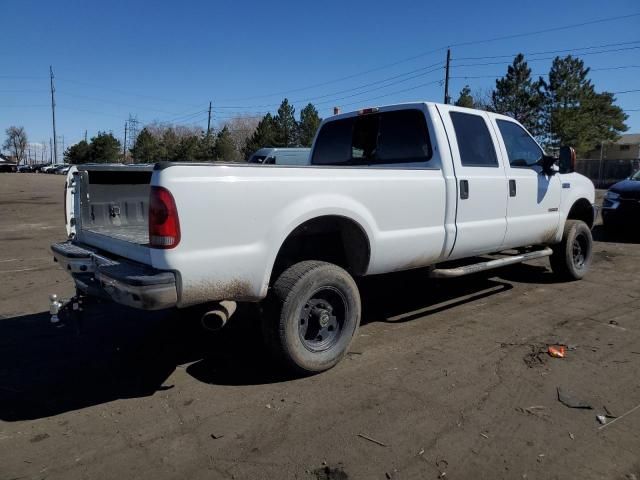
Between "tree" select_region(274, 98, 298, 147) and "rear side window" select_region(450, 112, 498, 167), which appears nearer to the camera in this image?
"rear side window" select_region(450, 112, 498, 167)

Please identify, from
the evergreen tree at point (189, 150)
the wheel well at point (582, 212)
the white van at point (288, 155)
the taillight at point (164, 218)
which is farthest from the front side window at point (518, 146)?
the evergreen tree at point (189, 150)

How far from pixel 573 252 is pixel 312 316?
4612mm

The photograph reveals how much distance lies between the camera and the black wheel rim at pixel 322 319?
379 cm

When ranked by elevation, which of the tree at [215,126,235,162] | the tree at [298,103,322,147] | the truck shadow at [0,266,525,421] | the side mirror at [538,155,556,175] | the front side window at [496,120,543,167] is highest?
the tree at [298,103,322,147]

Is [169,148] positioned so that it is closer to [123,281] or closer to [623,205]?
[623,205]

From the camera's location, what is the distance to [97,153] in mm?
59125

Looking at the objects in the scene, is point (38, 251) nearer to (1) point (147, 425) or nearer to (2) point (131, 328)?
(2) point (131, 328)

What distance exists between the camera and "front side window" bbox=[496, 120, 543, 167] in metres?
5.66

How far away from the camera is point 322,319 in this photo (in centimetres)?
385

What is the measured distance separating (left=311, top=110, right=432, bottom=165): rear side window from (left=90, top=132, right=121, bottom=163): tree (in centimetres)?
5704

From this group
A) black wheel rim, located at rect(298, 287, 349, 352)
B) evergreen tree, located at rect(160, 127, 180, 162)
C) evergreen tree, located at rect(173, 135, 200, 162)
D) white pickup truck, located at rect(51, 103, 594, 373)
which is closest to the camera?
white pickup truck, located at rect(51, 103, 594, 373)

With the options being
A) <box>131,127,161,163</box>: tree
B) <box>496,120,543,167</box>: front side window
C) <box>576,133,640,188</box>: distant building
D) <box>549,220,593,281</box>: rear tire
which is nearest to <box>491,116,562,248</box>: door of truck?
<box>496,120,543,167</box>: front side window

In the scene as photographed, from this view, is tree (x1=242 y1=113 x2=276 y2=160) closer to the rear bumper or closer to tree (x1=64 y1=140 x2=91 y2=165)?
tree (x1=64 y1=140 x2=91 y2=165)

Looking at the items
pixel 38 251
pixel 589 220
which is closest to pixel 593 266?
pixel 589 220
